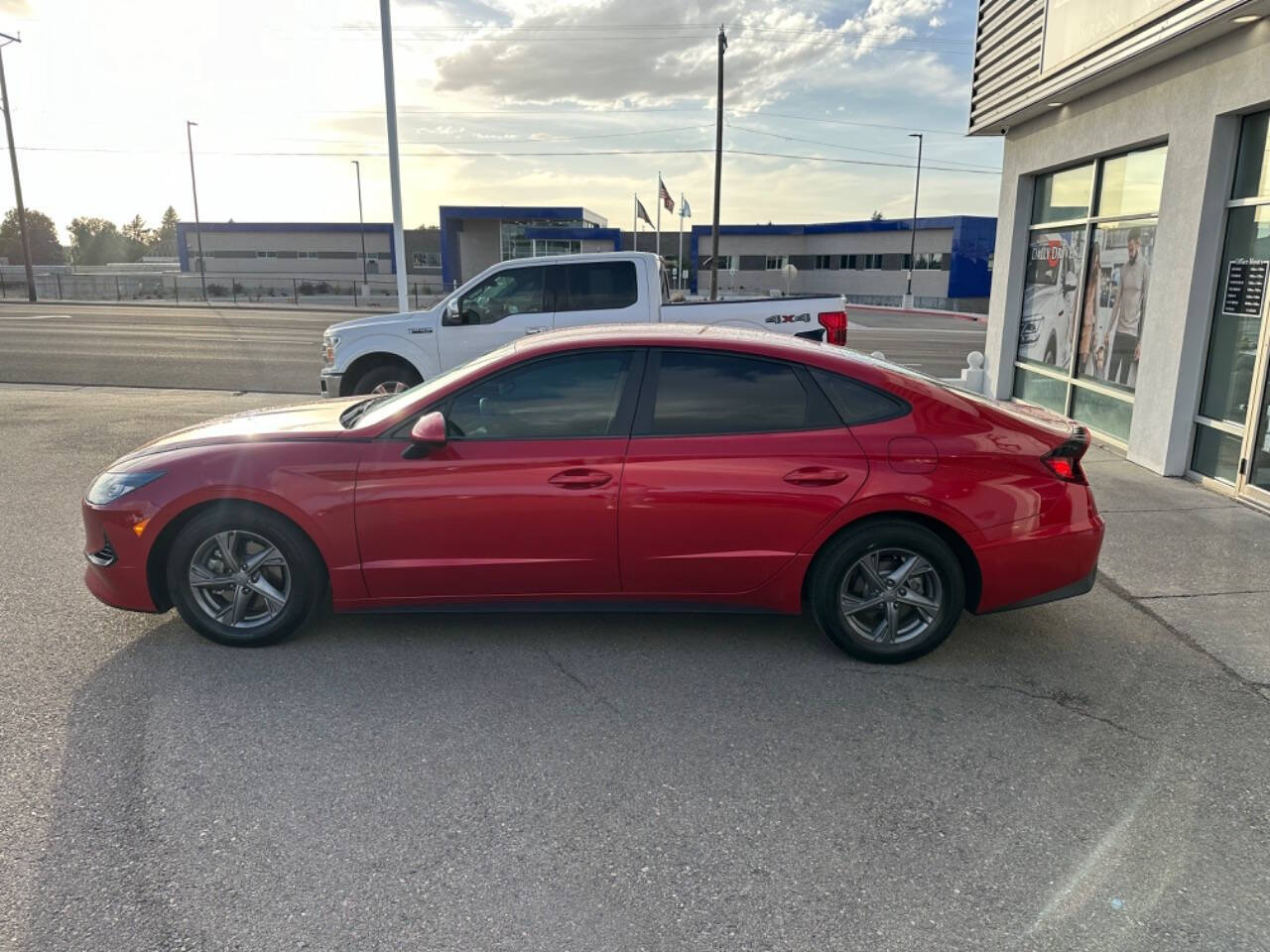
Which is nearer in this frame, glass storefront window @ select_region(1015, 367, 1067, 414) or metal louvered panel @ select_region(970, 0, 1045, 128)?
metal louvered panel @ select_region(970, 0, 1045, 128)

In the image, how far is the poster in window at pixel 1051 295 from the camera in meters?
10.2

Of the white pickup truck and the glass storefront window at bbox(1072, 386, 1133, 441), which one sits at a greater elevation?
the white pickup truck

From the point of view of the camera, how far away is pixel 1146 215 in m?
8.60

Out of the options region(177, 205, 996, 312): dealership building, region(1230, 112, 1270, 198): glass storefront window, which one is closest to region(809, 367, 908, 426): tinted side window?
region(1230, 112, 1270, 198): glass storefront window

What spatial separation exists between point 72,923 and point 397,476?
216 centimetres

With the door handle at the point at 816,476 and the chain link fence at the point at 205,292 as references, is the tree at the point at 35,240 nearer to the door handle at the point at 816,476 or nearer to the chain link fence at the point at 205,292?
the chain link fence at the point at 205,292

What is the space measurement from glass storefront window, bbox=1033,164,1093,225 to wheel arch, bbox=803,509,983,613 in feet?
23.7

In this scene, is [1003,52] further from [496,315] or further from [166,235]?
[166,235]

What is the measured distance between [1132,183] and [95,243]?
434ft

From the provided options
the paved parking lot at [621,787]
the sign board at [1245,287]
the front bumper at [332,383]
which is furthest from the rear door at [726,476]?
the front bumper at [332,383]

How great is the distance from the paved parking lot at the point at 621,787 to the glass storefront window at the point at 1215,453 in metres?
3.32

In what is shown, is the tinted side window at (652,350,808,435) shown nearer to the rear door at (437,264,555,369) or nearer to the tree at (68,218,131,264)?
the rear door at (437,264,555,369)

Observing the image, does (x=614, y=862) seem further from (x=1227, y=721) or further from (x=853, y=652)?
(x=1227, y=721)

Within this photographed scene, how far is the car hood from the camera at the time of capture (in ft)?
14.6
